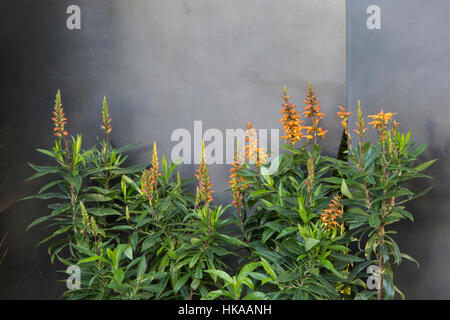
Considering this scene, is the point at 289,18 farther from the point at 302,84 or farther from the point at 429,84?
the point at 429,84

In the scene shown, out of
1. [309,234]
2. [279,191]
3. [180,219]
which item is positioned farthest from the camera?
[180,219]

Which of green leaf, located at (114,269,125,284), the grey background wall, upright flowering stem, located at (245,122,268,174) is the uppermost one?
the grey background wall

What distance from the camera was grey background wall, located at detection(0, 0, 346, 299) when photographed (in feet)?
8.00

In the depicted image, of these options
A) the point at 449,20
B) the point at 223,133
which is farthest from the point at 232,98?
the point at 449,20

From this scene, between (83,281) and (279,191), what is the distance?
1010mm

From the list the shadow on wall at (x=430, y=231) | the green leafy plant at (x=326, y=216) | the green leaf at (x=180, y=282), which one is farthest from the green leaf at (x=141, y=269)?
the shadow on wall at (x=430, y=231)

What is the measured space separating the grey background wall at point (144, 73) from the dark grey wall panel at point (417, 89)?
15 cm

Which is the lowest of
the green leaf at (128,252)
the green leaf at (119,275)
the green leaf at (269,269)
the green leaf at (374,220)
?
the green leaf at (119,275)

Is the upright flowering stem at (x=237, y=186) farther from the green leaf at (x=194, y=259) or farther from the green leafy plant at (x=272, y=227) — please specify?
the green leaf at (x=194, y=259)

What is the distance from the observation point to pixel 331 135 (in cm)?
239

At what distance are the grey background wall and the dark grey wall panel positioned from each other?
145 mm

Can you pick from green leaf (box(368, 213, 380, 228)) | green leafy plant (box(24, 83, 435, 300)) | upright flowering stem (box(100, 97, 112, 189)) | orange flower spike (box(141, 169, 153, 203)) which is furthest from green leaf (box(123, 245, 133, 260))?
green leaf (box(368, 213, 380, 228))

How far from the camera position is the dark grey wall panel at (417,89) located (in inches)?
83.0

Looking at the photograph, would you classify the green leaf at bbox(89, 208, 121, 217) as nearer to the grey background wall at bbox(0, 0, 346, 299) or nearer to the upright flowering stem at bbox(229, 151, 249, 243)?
the grey background wall at bbox(0, 0, 346, 299)
